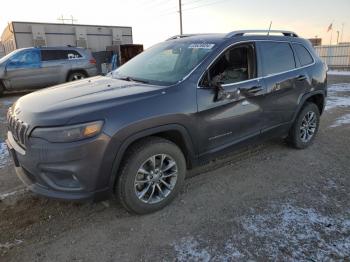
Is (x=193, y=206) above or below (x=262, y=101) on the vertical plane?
below

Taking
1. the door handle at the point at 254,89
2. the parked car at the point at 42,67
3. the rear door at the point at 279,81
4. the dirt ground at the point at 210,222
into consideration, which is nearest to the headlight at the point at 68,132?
the dirt ground at the point at 210,222

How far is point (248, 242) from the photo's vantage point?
286 cm

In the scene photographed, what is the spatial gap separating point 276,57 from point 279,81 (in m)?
0.35

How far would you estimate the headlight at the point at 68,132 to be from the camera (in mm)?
2666

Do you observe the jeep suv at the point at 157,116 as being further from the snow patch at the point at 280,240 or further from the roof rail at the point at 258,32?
the snow patch at the point at 280,240

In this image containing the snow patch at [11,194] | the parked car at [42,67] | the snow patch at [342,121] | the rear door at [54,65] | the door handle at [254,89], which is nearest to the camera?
the snow patch at [11,194]

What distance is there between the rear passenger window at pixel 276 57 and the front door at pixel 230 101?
210 millimetres

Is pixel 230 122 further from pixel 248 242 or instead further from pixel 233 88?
pixel 248 242

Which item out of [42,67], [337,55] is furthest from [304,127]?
[337,55]

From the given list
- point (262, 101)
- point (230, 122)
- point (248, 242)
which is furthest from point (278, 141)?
point (248, 242)

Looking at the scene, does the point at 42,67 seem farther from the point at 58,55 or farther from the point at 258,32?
the point at 258,32

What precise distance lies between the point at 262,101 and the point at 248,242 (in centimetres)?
193

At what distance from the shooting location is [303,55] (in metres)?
4.90

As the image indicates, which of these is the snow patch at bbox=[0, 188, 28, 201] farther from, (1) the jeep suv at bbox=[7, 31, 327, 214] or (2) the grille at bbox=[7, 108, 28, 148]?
(2) the grille at bbox=[7, 108, 28, 148]
